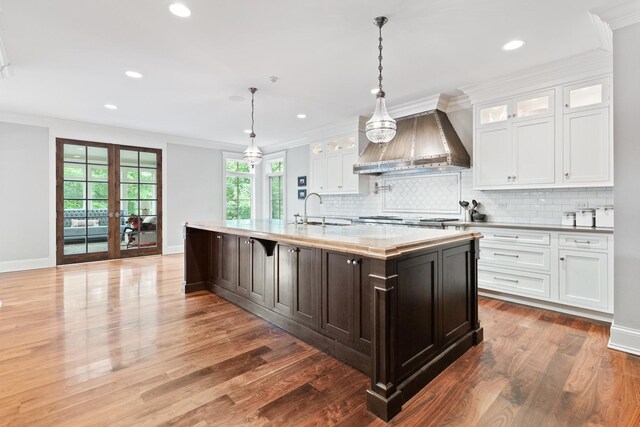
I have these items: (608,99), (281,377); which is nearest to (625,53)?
(608,99)

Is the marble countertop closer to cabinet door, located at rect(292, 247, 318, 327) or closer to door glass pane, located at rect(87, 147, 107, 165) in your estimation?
cabinet door, located at rect(292, 247, 318, 327)

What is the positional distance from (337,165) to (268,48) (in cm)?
329

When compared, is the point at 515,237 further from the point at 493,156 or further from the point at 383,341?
the point at 383,341

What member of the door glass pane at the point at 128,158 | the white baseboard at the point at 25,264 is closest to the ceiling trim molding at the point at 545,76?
the door glass pane at the point at 128,158

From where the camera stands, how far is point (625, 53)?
100 inches

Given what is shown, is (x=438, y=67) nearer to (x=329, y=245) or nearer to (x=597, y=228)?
(x=597, y=228)

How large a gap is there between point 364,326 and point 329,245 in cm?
62

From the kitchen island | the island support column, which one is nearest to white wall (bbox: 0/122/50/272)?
the kitchen island

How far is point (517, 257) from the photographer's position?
3666 millimetres

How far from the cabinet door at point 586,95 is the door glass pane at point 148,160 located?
734cm

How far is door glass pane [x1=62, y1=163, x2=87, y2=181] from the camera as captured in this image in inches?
237

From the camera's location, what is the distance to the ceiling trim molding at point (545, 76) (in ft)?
10.6

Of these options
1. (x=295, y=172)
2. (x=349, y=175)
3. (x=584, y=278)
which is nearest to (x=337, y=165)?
(x=349, y=175)

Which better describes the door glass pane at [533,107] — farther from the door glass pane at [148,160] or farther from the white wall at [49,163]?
the door glass pane at [148,160]
